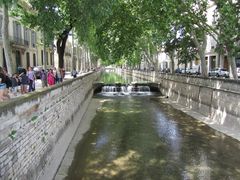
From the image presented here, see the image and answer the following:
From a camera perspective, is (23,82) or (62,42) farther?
(62,42)

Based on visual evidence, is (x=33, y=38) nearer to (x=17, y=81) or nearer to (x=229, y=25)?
(x=17, y=81)

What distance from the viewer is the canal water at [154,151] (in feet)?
31.9

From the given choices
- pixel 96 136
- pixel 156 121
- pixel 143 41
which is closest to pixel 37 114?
pixel 96 136

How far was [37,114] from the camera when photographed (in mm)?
8117

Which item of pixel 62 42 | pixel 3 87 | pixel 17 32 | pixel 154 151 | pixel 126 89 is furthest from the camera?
pixel 17 32

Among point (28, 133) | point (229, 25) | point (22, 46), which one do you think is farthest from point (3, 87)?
point (22, 46)

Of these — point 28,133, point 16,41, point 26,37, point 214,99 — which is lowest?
point 214,99

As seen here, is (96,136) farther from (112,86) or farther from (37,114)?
(112,86)

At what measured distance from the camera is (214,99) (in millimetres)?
17984

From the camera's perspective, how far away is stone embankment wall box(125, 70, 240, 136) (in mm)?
15102

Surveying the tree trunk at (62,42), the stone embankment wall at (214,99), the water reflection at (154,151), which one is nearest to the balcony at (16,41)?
the tree trunk at (62,42)

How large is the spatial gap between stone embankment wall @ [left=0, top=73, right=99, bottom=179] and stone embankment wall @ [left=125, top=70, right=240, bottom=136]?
25.8ft

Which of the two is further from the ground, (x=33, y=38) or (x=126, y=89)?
(x=33, y=38)

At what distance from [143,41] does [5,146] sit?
40.4 metres
